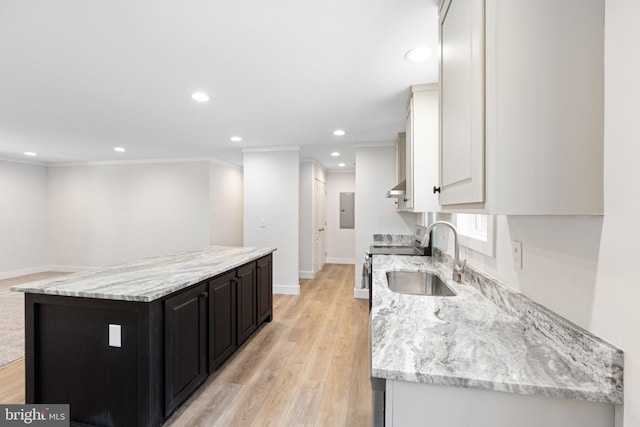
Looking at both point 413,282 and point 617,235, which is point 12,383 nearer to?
point 413,282

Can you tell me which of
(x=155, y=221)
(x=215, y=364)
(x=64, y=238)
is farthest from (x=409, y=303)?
(x=64, y=238)

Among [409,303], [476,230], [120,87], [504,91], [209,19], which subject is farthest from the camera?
[120,87]

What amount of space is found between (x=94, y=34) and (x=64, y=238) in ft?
20.7

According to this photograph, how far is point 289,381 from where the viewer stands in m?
2.23

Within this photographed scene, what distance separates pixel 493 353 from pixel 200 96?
277 cm

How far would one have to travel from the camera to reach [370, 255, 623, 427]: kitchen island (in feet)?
2.47

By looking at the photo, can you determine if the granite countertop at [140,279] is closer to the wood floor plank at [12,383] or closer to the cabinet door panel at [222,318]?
the cabinet door panel at [222,318]

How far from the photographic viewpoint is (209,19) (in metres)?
1.52

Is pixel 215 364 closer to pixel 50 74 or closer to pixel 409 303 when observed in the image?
pixel 409 303

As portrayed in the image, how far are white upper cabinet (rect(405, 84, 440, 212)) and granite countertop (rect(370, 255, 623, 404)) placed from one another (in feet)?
3.59

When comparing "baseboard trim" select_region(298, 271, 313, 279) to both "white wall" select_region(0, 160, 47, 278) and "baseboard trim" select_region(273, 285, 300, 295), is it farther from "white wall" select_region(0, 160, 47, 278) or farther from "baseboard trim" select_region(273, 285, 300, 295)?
"white wall" select_region(0, 160, 47, 278)

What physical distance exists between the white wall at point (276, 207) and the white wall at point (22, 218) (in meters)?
4.77

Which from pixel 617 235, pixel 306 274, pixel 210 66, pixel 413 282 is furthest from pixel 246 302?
pixel 306 274

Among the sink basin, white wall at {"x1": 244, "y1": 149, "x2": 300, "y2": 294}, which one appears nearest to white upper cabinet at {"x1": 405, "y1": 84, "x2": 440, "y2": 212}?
the sink basin
